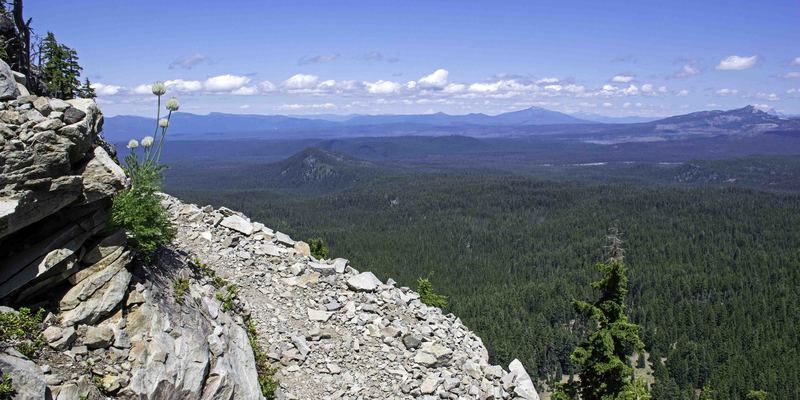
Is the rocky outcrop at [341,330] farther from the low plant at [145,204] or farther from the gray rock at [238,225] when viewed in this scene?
the low plant at [145,204]

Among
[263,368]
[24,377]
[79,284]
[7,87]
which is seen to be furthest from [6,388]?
[263,368]

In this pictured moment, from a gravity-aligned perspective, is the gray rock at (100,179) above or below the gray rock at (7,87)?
below

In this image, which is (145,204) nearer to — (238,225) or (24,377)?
(24,377)

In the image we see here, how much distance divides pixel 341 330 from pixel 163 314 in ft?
19.8

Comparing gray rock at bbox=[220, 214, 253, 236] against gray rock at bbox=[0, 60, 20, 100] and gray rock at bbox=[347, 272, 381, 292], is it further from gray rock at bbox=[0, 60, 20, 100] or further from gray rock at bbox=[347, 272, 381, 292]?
gray rock at bbox=[0, 60, 20, 100]

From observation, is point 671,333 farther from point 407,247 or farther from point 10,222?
point 10,222

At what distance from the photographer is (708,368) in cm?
10006

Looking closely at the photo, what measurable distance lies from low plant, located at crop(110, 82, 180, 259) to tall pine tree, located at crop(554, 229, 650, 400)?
51.5 feet

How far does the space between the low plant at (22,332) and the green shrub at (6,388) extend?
1132 millimetres

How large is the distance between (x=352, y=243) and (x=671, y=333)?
324 feet

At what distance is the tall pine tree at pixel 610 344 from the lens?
19.1 metres

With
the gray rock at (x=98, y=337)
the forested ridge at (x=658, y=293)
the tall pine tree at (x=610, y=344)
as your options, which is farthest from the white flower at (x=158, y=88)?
the forested ridge at (x=658, y=293)

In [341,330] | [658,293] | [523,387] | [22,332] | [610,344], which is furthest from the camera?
[658,293]

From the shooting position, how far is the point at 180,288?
43.1 ft
